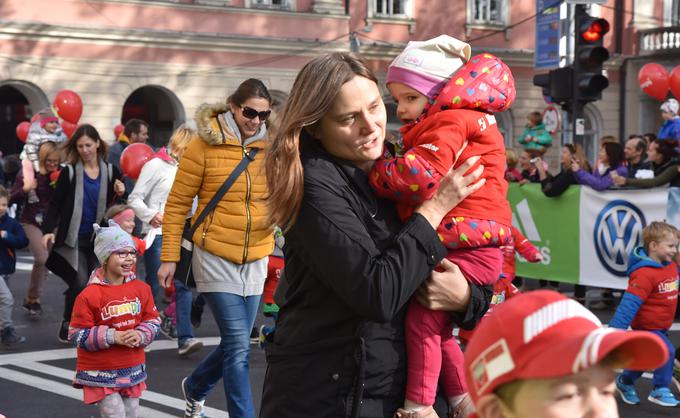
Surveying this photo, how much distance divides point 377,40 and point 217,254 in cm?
2729

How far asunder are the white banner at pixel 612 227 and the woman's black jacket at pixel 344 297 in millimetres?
9022

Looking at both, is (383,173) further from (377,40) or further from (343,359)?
(377,40)

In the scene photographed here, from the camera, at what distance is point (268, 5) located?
30.5m

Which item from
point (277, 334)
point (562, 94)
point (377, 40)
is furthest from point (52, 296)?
point (377, 40)

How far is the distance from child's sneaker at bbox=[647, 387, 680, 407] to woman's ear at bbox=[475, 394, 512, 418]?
5.91m

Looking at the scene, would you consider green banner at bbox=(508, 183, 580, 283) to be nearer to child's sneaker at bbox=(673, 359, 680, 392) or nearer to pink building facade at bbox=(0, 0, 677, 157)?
child's sneaker at bbox=(673, 359, 680, 392)

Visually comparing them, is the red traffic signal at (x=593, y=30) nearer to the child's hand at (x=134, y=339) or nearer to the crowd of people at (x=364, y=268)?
the crowd of people at (x=364, y=268)

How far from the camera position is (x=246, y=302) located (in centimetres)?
614

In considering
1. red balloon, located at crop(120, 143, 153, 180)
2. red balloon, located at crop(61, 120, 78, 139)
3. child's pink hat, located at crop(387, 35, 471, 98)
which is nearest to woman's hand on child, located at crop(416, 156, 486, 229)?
child's pink hat, located at crop(387, 35, 471, 98)

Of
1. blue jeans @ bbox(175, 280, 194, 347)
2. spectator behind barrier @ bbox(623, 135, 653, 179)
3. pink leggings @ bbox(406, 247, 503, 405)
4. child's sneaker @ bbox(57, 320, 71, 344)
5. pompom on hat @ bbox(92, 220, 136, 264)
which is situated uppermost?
pink leggings @ bbox(406, 247, 503, 405)

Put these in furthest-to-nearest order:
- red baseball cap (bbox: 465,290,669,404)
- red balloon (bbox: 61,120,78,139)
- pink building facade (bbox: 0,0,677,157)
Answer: pink building facade (bbox: 0,0,677,157) → red balloon (bbox: 61,120,78,139) → red baseball cap (bbox: 465,290,669,404)

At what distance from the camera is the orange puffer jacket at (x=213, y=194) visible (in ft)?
20.1

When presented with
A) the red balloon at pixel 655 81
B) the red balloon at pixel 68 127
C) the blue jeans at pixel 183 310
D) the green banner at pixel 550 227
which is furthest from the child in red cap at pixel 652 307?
the red balloon at pixel 68 127

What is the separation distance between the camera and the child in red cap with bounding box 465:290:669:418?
1.81m
